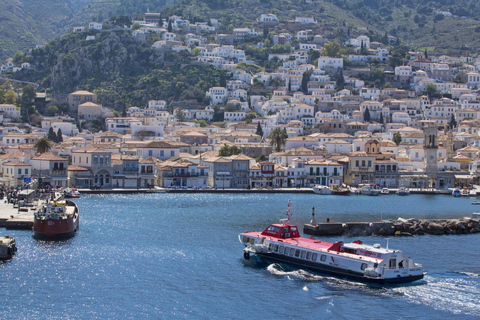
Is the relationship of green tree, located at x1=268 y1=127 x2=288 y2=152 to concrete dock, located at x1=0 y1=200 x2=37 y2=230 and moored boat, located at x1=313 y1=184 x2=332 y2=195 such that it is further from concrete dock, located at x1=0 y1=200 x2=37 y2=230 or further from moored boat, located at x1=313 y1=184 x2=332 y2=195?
concrete dock, located at x1=0 y1=200 x2=37 y2=230

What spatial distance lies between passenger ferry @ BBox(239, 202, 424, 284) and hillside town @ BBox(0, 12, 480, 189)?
41.2m

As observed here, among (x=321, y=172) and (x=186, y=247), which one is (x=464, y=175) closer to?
(x=321, y=172)

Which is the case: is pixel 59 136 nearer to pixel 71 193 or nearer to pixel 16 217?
pixel 71 193

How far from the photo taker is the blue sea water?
116ft

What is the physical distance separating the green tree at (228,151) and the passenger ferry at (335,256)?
52.6 meters

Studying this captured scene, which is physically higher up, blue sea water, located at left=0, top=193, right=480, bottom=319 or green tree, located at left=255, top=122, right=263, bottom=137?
green tree, located at left=255, top=122, right=263, bottom=137

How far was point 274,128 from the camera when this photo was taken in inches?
5079

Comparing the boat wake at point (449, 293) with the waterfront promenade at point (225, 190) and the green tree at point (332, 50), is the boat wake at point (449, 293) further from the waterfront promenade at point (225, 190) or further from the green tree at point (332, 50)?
the green tree at point (332, 50)

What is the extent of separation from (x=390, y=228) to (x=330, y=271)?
632 inches

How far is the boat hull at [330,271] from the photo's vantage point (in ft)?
132

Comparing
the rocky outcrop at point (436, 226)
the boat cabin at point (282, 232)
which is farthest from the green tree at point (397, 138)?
the boat cabin at point (282, 232)

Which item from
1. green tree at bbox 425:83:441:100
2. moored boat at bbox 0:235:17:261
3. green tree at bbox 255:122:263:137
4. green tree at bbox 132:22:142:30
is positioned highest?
green tree at bbox 132:22:142:30

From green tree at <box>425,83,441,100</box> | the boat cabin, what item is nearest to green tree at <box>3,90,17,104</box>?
green tree at <box>425,83,441,100</box>

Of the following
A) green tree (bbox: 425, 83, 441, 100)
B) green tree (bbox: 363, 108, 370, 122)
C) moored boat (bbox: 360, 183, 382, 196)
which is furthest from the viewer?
green tree (bbox: 425, 83, 441, 100)
